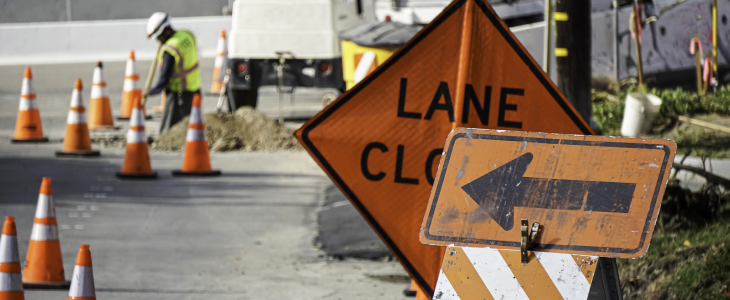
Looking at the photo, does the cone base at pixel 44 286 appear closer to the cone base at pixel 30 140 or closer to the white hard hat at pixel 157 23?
the cone base at pixel 30 140

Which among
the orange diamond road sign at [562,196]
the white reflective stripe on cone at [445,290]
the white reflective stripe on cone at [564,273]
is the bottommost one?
the white reflective stripe on cone at [445,290]

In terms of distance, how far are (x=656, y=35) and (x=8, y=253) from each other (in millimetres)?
10054

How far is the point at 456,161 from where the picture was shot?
293 centimetres

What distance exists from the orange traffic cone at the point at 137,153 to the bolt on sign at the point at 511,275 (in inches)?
251

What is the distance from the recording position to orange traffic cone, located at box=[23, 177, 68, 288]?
17.1 feet

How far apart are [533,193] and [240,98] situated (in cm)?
1032

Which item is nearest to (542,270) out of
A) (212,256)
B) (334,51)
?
(212,256)

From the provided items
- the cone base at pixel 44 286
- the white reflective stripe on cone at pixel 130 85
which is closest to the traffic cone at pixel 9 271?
the cone base at pixel 44 286

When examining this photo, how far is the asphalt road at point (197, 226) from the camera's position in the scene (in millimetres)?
5523

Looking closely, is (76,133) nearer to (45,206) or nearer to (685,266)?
(45,206)

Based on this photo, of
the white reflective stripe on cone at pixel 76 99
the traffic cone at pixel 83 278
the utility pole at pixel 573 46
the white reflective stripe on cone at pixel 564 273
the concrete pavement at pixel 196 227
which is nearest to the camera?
the white reflective stripe on cone at pixel 564 273

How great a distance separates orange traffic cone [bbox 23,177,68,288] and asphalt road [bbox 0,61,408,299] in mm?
109

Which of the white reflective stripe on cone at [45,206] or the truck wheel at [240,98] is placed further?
the truck wheel at [240,98]

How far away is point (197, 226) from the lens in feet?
23.2
